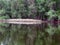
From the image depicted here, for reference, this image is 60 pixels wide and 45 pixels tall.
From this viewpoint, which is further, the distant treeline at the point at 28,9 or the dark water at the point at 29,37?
the distant treeline at the point at 28,9

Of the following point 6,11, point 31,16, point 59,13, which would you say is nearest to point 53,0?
point 59,13

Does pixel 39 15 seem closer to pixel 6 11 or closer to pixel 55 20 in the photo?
pixel 55 20

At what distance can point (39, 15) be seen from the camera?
2478 centimetres

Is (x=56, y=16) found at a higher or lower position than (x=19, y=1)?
lower

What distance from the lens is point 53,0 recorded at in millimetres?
24422

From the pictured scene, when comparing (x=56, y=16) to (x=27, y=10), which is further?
(x=27, y=10)

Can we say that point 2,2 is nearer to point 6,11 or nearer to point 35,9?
point 6,11

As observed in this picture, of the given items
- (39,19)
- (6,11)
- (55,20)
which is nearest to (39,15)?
(39,19)

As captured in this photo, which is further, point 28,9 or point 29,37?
point 28,9

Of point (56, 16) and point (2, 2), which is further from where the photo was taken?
point (2, 2)

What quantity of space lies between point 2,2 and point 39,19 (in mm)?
5481

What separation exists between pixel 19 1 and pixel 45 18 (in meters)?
3.99

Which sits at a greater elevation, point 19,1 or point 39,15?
point 19,1

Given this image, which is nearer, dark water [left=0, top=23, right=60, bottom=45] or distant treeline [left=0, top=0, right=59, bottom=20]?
dark water [left=0, top=23, right=60, bottom=45]
